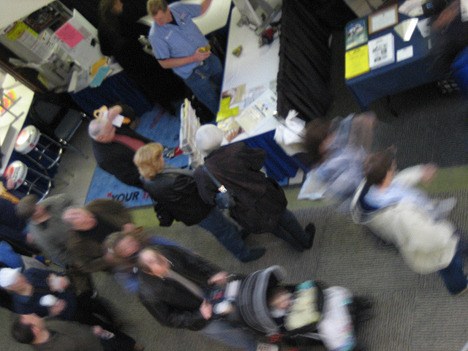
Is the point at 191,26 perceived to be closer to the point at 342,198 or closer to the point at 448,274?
the point at 342,198

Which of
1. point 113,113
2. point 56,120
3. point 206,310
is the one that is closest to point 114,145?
point 113,113

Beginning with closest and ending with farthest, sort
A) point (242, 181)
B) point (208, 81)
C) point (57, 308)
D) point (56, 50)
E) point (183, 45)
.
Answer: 1. point (242, 181)
2. point (57, 308)
3. point (183, 45)
4. point (208, 81)
5. point (56, 50)

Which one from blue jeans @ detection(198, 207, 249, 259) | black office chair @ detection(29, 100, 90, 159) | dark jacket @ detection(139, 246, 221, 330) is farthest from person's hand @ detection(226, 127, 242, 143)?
black office chair @ detection(29, 100, 90, 159)

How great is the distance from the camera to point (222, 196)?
325cm

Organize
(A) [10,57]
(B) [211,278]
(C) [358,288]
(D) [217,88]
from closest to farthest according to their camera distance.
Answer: (B) [211,278] → (C) [358,288] → (D) [217,88] → (A) [10,57]

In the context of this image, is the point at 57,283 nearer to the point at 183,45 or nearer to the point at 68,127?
the point at 183,45

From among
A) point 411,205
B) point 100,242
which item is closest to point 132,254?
point 100,242

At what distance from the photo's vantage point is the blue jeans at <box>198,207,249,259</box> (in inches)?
149

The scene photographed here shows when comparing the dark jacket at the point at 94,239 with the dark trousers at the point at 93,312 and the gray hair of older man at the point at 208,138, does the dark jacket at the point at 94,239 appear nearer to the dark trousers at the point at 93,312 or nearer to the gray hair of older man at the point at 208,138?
the dark trousers at the point at 93,312

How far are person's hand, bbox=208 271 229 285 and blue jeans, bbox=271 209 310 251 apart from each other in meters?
0.72

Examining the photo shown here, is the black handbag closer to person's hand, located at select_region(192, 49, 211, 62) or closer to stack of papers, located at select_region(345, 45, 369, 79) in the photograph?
stack of papers, located at select_region(345, 45, 369, 79)

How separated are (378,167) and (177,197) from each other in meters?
1.55

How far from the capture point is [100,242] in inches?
140

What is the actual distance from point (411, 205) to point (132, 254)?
5.29ft
